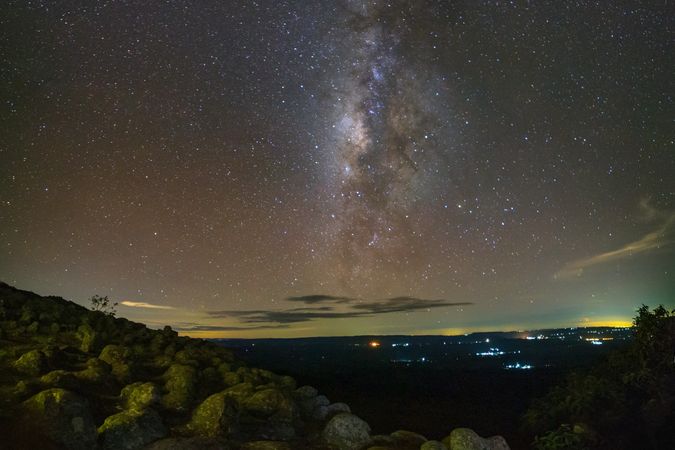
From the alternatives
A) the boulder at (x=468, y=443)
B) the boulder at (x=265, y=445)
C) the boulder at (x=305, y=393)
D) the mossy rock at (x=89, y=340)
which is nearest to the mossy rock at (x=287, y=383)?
the boulder at (x=305, y=393)

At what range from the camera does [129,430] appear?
1088cm

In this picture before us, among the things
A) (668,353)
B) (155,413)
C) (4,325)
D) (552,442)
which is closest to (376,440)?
(155,413)

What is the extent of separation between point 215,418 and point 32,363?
16.3 feet

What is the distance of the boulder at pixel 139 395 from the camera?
12.7 m

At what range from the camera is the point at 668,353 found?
19672 millimetres

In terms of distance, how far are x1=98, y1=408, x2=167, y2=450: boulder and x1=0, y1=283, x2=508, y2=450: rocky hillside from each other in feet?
0.07

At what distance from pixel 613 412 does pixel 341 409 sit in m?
11.9

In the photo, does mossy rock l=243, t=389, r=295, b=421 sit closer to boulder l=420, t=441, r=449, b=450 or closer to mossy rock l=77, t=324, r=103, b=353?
boulder l=420, t=441, r=449, b=450

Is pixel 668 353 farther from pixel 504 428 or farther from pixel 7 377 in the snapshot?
pixel 7 377

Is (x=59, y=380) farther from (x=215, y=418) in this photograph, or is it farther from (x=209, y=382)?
(x=209, y=382)

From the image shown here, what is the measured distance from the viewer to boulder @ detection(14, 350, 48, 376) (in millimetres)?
12344

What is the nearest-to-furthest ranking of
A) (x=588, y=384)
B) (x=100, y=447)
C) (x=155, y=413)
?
(x=100, y=447) < (x=155, y=413) < (x=588, y=384)

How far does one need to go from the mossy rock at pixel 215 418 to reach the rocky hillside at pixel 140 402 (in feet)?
0.08

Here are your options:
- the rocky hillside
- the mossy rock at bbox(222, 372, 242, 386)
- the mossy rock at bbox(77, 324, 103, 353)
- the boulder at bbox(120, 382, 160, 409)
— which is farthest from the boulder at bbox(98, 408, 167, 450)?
the mossy rock at bbox(77, 324, 103, 353)
